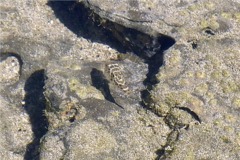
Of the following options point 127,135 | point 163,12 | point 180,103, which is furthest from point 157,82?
point 163,12

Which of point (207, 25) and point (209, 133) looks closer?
point (209, 133)

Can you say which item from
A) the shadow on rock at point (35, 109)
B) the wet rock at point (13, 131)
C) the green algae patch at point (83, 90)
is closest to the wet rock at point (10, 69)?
the shadow on rock at point (35, 109)

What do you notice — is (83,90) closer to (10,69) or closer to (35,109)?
(35,109)

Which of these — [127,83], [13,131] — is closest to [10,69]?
[13,131]

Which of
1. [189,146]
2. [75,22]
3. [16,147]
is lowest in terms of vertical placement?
[16,147]

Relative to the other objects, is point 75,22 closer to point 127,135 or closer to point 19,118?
point 19,118

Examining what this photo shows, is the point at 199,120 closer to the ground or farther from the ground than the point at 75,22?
farther from the ground
